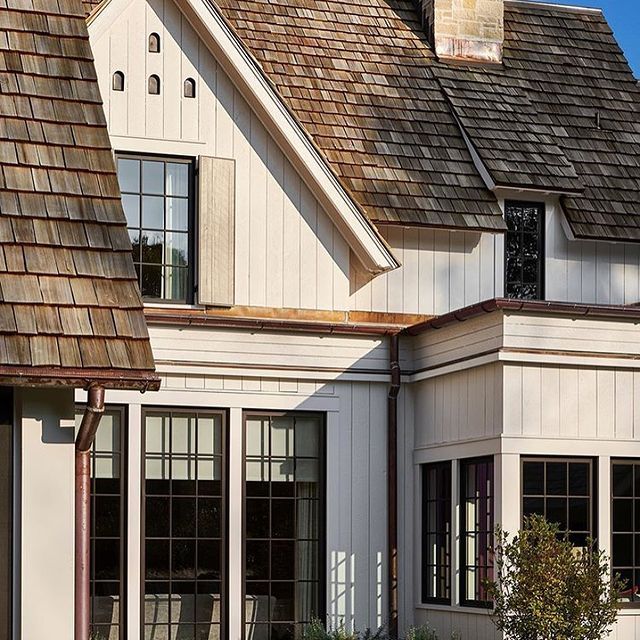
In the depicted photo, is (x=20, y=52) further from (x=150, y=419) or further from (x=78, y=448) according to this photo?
(x=150, y=419)

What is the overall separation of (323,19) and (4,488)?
401 inches

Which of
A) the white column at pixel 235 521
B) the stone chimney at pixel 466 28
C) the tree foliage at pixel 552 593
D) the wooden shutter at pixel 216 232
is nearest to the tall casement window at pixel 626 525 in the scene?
the tree foliage at pixel 552 593

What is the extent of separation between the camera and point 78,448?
10.1 m

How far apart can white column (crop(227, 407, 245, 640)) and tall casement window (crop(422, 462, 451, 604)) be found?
7.09 ft

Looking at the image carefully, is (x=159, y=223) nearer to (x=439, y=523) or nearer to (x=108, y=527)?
(x=108, y=527)

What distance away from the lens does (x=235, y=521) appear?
1529cm

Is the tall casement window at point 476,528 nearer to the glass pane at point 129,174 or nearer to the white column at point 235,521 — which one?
the white column at point 235,521

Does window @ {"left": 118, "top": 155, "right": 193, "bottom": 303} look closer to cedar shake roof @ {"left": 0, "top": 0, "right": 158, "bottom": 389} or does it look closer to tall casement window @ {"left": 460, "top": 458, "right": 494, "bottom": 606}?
tall casement window @ {"left": 460, "top": 458, "right": 494, "bottom": 606}

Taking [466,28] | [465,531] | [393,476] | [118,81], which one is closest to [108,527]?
[393,476]

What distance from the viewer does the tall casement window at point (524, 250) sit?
57.2 feet

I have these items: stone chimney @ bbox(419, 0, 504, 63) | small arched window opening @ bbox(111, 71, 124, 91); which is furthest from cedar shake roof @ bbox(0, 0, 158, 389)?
stone chimney @ bbox(419, 0, 504, 63)

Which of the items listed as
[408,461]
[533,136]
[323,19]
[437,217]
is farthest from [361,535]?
[323,19]

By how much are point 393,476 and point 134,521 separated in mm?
3113

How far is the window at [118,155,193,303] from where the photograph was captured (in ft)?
50.7
